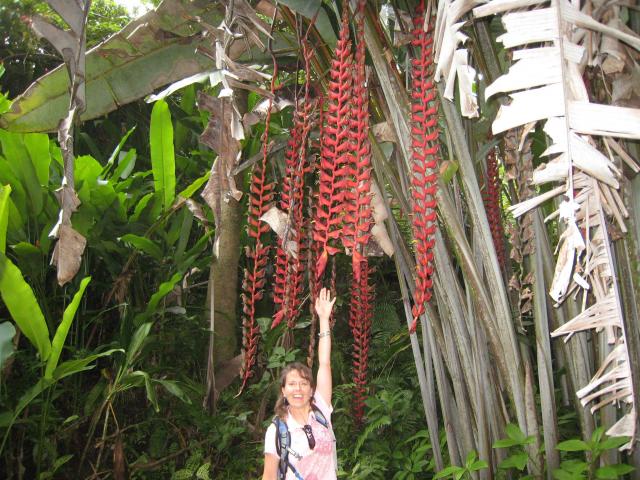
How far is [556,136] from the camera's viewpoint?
924 mm

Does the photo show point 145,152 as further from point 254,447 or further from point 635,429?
point 635,429

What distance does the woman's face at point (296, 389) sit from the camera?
1.44 metres

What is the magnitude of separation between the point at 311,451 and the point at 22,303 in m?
0.87

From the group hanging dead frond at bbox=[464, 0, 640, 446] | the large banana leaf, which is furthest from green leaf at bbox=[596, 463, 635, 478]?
the large banana leaf

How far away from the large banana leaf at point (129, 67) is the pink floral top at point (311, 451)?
97 centimetres

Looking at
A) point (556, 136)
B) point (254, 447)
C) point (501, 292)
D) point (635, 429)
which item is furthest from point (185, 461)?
point (556, 136)

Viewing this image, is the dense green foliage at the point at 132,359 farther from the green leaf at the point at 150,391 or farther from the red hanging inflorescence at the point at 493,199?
the red hanging inflorescence at the point at 493,199

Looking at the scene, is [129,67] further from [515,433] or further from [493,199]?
[515,433]

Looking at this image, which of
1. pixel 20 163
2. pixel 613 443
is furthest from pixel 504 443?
pixel 20 163

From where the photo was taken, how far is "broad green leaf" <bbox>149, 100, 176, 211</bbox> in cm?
215

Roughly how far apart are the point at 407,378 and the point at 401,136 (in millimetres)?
1427

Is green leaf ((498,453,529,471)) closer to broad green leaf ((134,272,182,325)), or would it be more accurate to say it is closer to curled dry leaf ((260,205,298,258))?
curled dry leaf ((260,205,298,258))

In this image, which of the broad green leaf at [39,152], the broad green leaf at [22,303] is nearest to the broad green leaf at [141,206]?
the broad green leaf at [39,152]

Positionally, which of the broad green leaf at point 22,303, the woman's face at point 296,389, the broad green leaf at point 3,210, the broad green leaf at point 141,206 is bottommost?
the woman's face at point 296,389
